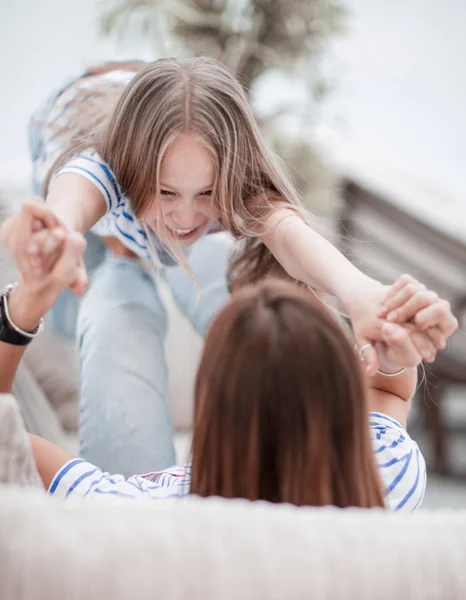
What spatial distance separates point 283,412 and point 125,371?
66 centimetres

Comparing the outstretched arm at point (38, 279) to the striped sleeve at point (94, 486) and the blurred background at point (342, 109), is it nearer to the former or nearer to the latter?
the striped sleeve at point (94, 486)

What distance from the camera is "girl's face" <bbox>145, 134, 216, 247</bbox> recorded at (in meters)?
0.89

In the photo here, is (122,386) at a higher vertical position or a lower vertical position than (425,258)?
higher

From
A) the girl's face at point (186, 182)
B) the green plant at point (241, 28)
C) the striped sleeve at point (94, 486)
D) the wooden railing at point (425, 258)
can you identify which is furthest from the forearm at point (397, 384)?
the wooden railing at point (425, 258)

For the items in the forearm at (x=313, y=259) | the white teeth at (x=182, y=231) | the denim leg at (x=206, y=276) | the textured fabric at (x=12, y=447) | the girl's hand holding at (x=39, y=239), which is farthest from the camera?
the denim leg at (x=206, y=276)

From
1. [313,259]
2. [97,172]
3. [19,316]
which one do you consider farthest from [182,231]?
[19,316]

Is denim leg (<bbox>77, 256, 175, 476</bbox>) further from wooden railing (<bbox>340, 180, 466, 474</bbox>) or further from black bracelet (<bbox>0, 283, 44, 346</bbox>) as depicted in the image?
wooden railing (<bbox>340, 180, 466, 474</bbox>)

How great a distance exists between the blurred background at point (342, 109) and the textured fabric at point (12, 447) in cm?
78

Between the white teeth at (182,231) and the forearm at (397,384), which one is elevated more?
the white teeth at (182,231)

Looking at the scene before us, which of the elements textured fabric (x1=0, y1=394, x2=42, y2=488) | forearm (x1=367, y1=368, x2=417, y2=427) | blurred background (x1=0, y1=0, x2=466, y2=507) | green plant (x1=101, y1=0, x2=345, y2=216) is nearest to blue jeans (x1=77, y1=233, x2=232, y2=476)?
blurred background (x1=0, y1=0, x2=466, y2=507)

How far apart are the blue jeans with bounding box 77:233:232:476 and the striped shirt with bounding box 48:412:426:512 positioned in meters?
0.42

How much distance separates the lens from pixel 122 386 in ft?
3.59

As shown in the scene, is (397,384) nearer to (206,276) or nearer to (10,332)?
(10,332)

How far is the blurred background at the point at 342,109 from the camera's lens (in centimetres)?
232
